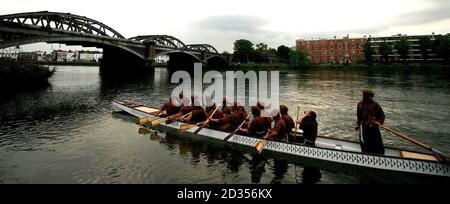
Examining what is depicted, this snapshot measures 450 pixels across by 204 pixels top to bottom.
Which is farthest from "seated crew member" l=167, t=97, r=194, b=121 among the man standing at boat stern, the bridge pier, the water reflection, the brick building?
the brick building

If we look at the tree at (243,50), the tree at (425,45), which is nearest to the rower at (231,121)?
the tree at (243,50)

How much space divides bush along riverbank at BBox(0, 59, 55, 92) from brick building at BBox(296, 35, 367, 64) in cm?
14533

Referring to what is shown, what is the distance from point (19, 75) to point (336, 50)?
164047 millimetres

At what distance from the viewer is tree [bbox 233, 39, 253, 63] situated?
525 ft

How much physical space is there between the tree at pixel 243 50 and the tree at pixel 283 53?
54.3ft

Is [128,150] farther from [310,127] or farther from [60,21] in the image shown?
[60,21]

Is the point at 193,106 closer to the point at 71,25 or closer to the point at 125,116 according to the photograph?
the point at 125,116

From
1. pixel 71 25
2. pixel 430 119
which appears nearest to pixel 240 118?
pixel 430 119

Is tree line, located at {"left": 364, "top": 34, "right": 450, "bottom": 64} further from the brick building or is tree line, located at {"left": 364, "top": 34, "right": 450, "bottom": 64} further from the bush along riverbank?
the bush along riverbank

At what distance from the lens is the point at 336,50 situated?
174 m

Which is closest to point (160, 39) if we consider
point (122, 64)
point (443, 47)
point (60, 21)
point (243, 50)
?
point (122, 64)

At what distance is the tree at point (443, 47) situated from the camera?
395 feet

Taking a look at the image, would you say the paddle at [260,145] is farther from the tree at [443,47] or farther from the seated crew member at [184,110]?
the tree at [443,47]
